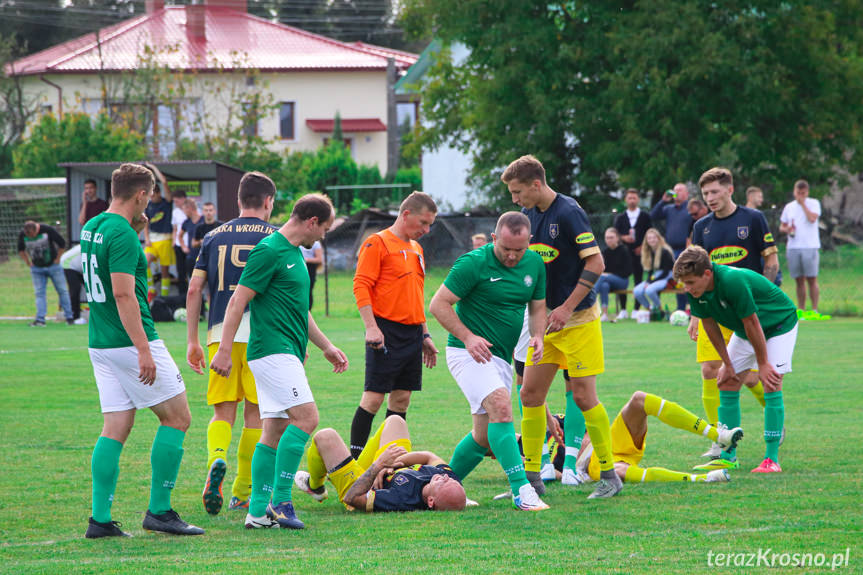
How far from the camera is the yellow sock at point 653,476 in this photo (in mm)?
7414

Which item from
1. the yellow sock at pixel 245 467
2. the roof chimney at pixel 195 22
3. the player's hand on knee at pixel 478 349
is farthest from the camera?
the roof chimney at pixel 195 22

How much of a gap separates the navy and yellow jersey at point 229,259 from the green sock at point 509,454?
6.04ft

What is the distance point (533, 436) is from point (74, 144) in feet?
94.0

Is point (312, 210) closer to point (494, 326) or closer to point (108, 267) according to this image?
point (108, 267)

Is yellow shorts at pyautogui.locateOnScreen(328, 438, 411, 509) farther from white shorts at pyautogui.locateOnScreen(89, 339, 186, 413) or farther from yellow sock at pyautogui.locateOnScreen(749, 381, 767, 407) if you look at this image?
yellow sock at pyautogui.locateOnScreen(749, 381, 767, 407)

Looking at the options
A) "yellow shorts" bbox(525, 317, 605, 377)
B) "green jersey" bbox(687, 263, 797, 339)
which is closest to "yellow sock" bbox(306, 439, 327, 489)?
"yellow shorts" bbox(525, 317, 605, 377)

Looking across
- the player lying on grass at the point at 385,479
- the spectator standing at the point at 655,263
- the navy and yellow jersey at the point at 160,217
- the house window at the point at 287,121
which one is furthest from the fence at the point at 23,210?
the house window at the point at 287,121

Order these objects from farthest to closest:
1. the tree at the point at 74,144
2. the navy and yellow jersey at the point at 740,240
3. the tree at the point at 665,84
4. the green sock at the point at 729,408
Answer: the tree at the point at 74,144 → the tree at the point at 665,84 → the navy and yellow jersey at the point at 740,240 → the green sock at the point at 729,408

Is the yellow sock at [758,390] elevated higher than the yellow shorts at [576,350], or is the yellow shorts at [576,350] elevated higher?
the yellow shorts at [576,350]

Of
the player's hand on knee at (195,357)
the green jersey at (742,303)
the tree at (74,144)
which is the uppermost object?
the tree at (74,144)

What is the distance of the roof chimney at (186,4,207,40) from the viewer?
56.0 metres

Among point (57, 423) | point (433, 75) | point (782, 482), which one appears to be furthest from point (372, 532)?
point (433, 75)

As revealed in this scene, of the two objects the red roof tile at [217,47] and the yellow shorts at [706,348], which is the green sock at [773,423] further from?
the red roof tile at [217,47]

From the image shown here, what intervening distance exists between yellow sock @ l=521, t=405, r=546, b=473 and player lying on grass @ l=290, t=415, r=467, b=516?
0.67m
